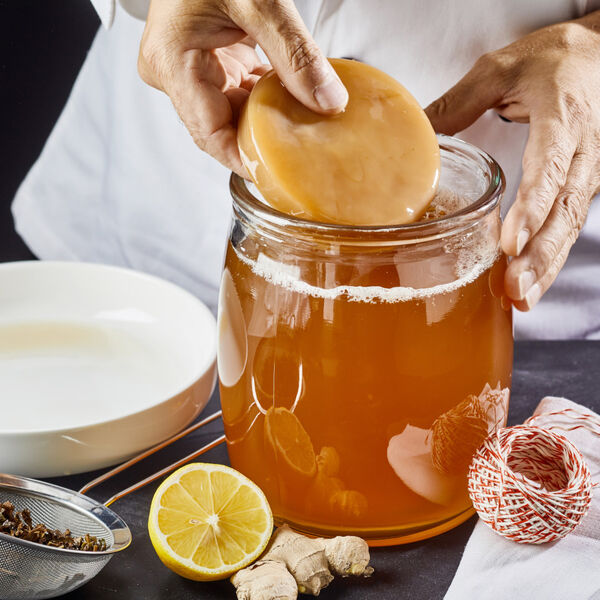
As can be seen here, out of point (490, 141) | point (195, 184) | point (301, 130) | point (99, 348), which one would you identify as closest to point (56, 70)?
point (195, 184)

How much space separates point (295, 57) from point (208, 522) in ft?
1.19

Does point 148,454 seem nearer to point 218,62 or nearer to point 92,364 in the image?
point 92,364

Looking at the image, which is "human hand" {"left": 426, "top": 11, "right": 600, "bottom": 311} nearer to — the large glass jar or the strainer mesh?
the large glass jar

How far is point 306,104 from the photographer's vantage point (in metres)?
0.63

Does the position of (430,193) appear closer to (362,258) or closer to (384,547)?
(362,258)

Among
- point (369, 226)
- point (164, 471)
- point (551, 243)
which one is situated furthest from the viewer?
point (164, 471)

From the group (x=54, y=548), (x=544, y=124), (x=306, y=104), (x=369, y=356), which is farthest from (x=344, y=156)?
(x=54, y=548)

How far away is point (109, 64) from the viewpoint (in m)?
1.35

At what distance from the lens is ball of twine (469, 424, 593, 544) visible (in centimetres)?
66

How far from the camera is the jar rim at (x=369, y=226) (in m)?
0.61

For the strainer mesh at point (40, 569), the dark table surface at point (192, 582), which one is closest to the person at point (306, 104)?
the dark table surface at point (192, 582)

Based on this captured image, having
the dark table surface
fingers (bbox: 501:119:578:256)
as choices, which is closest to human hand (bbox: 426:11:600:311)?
fingers (bbox: 501:119:578:256)

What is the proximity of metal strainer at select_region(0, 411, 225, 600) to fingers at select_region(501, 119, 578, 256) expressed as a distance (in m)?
0.38

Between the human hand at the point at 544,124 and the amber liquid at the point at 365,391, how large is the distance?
0.03 metres
